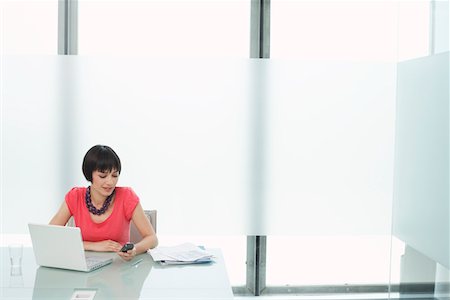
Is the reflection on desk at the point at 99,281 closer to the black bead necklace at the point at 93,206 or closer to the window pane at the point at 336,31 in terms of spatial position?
the black bead necklace at the point at 93,206

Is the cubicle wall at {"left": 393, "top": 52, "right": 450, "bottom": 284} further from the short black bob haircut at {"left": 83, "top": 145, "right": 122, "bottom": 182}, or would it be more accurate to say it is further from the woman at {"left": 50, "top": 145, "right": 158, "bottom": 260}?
the short black bob haircut at {"left": 83, "top": 145, "right": 122, "bottom": 182}

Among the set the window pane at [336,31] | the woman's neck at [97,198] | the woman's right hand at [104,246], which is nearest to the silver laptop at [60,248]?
the woman's right hand at [104,246]

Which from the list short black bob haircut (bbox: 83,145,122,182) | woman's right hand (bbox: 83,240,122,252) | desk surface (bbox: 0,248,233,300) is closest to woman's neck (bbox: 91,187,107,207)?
short black bob haircut (bbox: 83,145,122,182)

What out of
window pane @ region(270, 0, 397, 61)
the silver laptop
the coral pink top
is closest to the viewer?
the silver laptop

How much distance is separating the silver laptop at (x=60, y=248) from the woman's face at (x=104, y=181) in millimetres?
425

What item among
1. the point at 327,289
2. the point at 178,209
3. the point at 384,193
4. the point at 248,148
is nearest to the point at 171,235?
the point at 178,209

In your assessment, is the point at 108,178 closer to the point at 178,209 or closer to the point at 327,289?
the point at 178,209

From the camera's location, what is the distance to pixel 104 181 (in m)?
3.37

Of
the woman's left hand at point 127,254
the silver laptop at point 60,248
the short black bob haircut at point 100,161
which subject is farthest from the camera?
the short black bob haircut at point 100,161

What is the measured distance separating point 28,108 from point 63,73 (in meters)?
0.37

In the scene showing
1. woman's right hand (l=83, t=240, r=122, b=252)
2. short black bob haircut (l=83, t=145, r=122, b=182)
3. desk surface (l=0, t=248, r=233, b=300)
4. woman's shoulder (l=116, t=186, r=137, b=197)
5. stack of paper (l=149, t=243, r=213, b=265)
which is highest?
short black bob haircut (l=83, t=145, r=122, b=182)

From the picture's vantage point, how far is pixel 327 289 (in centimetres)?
500

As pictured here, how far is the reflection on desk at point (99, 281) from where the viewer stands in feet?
8.92

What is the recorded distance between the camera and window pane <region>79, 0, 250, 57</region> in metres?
4.74
